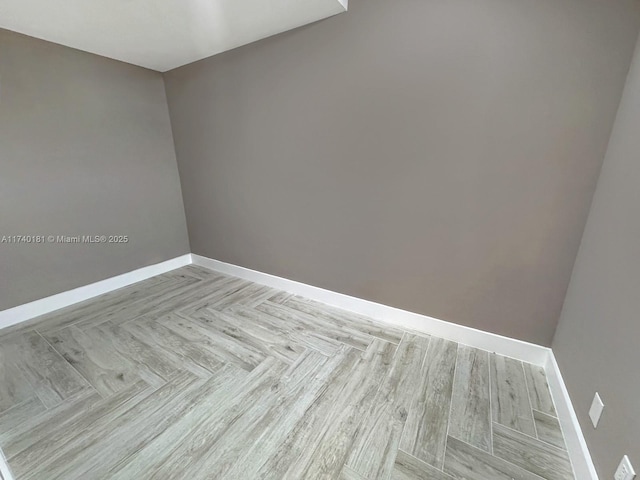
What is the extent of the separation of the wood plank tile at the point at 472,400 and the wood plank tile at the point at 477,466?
0.16 feet

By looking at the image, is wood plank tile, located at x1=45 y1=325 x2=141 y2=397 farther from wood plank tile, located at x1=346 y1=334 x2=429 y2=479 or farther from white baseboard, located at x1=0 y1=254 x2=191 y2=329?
wood plank tile, located at x1=346 y1=334 x2=429 y2=479

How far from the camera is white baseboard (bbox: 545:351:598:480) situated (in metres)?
1.11

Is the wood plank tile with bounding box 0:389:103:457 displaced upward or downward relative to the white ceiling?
downward

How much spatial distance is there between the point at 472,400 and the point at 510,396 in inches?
9.3

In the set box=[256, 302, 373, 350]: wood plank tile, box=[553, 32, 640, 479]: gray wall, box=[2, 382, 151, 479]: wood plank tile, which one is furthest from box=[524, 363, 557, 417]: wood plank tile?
box=[2, 382, 151, 479]: wood plank tile

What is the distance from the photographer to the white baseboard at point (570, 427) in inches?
43.8

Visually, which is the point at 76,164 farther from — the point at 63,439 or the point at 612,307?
the point at 612,307

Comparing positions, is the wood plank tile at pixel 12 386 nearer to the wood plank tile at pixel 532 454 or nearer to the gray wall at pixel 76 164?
the gray wall at pixel 76 164

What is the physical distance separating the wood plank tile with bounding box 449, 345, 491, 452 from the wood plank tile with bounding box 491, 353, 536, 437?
41 millimetres

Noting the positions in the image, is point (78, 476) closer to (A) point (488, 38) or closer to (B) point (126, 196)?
(B) point (126, 196)

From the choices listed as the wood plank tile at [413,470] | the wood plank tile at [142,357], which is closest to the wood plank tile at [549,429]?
the wood plank tile at [413,470]

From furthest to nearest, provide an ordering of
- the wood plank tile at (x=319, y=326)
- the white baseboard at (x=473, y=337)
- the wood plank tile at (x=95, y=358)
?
the wood plank tile at (x=319, y=326), the wood plank tile at (x=95, y=358), the white baseboard at (x=473, y=337)

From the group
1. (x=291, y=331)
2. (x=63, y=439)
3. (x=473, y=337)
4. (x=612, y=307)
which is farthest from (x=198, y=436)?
(x=612, y=307)

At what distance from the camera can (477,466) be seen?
1209mm
